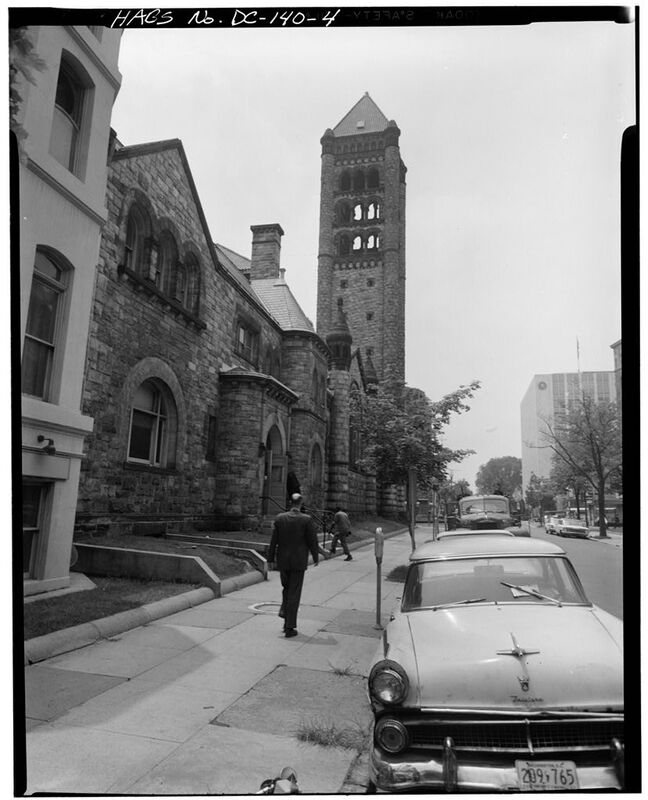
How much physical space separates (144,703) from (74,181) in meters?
3.85

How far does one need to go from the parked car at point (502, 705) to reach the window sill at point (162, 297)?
10577mm

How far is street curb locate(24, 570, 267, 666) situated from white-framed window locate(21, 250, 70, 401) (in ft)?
7.14

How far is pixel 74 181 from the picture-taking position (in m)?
4.03

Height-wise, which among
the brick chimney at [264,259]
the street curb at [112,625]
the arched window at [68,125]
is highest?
the brick chimney at [264,259]

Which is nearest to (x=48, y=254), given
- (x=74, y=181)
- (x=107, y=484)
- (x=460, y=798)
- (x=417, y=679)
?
(x=74, y=181)

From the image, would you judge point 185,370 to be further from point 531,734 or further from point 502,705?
point 531,734

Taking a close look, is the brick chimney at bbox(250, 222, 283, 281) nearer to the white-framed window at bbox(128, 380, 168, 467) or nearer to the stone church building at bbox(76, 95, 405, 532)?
the stone church building at bbox(76, 95, 405, 532)

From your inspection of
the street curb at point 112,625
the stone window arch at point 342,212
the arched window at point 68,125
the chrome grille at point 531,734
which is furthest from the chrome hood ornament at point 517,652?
the stone window arch at point 342,212

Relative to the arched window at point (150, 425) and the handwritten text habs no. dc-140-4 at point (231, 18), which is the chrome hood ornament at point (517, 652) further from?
the arched window at point (150, 425)

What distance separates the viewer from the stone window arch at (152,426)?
12595mm

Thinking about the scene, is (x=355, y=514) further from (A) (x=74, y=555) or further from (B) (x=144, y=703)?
(B) (x=144, y=703)

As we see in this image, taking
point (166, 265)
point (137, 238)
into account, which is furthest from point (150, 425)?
point (137, 238)

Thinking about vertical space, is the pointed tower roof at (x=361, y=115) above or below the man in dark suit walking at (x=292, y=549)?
above

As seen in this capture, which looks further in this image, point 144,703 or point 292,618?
point 292,618
